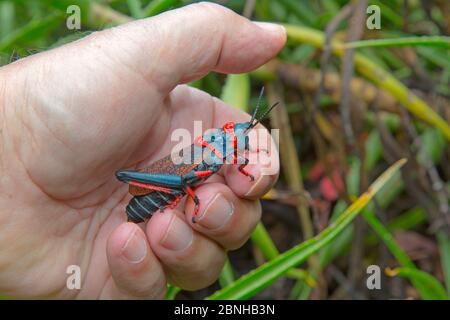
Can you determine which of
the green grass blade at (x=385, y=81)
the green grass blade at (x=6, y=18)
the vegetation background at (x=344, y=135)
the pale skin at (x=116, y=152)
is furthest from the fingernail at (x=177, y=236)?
the green grass blade at (x=6, y=18)

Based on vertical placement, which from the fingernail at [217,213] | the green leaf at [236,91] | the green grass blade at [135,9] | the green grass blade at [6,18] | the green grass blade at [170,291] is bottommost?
the green grass blade at [170,291]

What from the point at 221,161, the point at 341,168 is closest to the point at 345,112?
the point at 341,168

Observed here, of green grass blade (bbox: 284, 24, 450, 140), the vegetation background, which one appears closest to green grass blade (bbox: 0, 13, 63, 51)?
the vegetation background

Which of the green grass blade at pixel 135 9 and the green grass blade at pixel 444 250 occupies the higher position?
the green grass blade at pixel 135 9

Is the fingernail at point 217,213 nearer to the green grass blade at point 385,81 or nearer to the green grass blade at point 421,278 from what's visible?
the green grass blade at point 421,278

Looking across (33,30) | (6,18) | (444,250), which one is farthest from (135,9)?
(444,250)

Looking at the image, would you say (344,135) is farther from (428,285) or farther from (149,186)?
(149,186)
